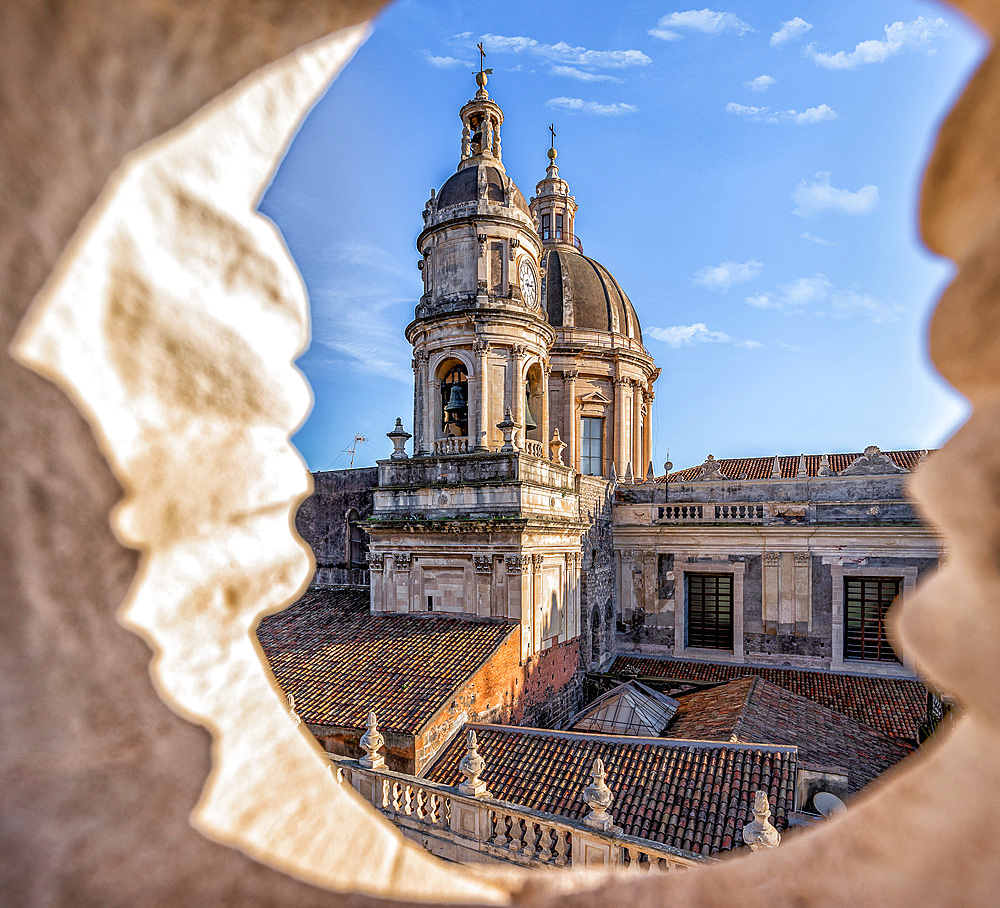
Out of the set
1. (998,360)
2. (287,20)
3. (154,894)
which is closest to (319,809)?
(154,894)

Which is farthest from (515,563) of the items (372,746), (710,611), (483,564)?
(710,611)

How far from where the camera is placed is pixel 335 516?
834 inches

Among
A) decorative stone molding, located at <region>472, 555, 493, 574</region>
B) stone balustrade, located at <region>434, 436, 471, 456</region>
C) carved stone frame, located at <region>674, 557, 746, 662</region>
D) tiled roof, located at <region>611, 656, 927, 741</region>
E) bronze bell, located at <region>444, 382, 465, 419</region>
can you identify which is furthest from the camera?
carved stone frame, located at <region>674, 557, 746, 662</region>

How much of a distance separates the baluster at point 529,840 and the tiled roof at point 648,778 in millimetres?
699

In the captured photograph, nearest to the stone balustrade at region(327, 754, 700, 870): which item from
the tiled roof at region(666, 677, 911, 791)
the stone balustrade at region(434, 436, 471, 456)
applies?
the tiled roof at region(666, 677, 911, 791)

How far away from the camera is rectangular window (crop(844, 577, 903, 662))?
15.5m

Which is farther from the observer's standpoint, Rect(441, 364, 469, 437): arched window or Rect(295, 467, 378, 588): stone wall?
Rect(295, 467, 378, 588): stone wall

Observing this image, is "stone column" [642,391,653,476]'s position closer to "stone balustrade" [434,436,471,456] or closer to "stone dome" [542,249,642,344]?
"stone dome" [542,249,642,344]

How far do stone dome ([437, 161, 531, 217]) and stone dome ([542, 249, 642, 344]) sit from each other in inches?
298

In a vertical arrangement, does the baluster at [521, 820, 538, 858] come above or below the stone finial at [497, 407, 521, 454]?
below

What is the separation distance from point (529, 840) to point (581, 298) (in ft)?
68.1

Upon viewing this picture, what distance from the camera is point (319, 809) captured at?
1394 millimetres

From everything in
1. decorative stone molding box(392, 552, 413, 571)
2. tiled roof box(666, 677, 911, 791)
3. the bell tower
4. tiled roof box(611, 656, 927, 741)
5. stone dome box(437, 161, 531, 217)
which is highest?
stone dome box(437, 161, 531, 217)

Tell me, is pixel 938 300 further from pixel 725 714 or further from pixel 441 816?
pixel 725 714
